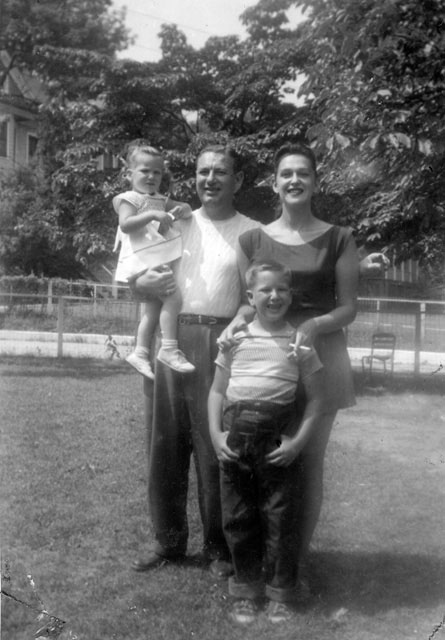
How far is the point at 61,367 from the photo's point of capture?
462 inches

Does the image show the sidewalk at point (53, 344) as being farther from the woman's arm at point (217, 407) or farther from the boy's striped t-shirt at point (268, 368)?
the boy's striped t-shirt at point (268, 368)

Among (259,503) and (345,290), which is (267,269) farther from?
(259,503)

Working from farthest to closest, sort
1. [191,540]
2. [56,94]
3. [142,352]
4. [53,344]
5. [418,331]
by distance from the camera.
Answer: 1. [53,344]
2. [418,331]
3. [56,94]
4. [191,540]
5. [142,352]

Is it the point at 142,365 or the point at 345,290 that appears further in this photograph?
the point at 142,365

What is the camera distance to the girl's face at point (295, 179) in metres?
3.06

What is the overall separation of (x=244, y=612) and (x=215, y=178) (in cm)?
188

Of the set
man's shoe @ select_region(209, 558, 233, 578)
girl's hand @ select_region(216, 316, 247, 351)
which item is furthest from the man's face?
man's shoe @ select_region(209, 558, 233, 578)

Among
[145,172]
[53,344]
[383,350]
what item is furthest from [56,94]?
[145,172]

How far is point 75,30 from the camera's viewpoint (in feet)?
20.7

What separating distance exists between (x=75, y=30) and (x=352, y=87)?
3304 mm

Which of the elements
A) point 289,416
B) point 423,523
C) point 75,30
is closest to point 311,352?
point 289,416

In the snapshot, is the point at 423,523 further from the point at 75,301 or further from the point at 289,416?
the point at 75,301

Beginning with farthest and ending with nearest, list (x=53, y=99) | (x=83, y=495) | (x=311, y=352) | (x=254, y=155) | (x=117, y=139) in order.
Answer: (x=53, y=99)
(x=117, y=139)
(x=254, y=155)
(x=83, y=495)
(x=311, y=352)

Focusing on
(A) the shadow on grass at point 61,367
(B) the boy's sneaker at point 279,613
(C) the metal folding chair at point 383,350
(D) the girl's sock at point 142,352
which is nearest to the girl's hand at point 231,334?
(D) the girl's sock at point 142,352
